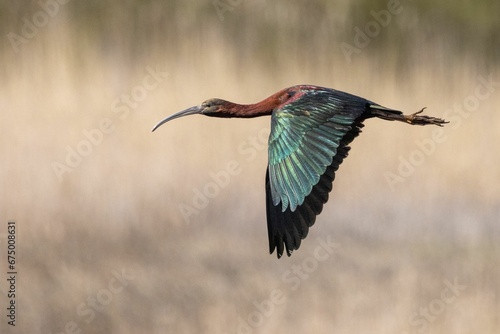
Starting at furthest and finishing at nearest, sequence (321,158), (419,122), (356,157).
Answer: (356,157) → (419,122) → (321,158)

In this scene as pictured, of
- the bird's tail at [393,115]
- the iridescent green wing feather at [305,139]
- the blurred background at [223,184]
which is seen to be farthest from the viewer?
the blurred background at [223,184]

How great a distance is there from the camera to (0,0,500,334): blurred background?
31.2 ft

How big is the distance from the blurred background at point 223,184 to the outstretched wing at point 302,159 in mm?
2620

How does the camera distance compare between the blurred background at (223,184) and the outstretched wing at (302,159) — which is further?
the blurred background at (223,184)

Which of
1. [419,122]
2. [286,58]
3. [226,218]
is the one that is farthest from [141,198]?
[419,122]

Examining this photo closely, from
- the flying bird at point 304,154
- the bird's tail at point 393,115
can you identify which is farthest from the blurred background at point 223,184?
the flying bird at point 304,154

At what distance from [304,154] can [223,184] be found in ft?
9.53

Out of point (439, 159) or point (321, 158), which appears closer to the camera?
point (321, 158)

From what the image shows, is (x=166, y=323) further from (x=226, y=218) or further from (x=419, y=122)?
(x=419, y=122)

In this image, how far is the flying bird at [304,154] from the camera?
643 cm

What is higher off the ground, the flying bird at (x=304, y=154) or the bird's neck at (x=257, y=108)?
the bird's neck at (x=257, y=108)

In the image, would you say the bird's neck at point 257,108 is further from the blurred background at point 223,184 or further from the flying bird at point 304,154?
the blurred background at point 223,184

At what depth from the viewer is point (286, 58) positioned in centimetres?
962

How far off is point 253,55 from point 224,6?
0.32 meters
